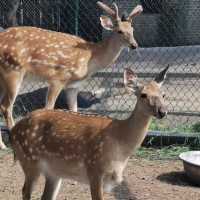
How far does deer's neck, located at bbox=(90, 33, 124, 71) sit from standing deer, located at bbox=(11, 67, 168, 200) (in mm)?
2586

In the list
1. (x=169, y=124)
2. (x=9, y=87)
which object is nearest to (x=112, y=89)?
(x=169, y=124)

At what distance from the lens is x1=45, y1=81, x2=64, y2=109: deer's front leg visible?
7410 millimetres

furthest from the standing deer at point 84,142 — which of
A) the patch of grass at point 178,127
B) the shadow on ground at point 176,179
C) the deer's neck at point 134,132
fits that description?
the patch of grass at point 178,127

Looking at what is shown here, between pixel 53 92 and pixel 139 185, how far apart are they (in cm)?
189

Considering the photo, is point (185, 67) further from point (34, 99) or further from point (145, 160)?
point (145, 160)

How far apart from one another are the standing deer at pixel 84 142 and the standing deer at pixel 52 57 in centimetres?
228

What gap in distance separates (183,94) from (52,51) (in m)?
2.88

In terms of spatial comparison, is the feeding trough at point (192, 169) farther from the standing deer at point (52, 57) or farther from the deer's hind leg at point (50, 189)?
the standing deer at point (52, 57)

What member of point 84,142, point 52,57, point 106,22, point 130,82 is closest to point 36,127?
point 84,142

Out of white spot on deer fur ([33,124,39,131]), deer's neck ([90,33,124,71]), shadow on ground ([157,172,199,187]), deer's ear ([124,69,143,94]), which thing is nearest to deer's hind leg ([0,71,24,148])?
deer's neck ([90,33,124,71])

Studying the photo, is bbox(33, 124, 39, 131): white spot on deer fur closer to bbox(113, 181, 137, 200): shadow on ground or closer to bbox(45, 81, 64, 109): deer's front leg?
bbox(113, 181, 137, 200): shadow on ground

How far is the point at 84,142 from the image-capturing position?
491cm

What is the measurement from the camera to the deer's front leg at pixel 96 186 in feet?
15.5

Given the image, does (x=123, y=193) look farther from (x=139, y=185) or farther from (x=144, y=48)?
(x=144, y=48)
